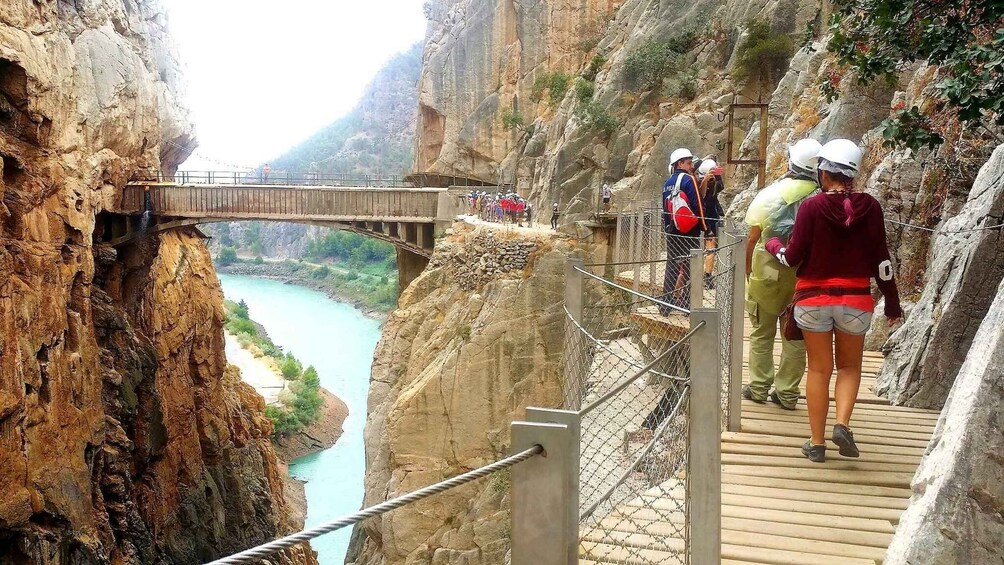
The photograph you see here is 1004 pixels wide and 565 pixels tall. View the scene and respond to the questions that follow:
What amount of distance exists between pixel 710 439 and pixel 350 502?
1175 inches

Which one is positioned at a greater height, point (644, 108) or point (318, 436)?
point (644, 108)

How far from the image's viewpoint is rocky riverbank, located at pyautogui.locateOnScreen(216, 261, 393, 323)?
65000 millimetres

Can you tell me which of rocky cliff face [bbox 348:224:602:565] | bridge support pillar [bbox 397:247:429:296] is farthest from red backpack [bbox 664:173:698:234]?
bridge support pillar [bbox 397:247:429:296]

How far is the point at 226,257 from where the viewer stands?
301 feet

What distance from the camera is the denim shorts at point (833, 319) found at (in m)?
4.33

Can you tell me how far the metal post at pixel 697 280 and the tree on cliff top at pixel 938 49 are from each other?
133cm

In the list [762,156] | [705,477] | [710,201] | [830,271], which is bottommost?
[705,477]

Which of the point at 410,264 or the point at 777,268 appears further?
the point at 410,264

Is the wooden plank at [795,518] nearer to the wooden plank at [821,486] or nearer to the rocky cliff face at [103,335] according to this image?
the wooden plank at [821,486]

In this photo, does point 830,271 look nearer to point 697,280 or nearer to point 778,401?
point 697,280

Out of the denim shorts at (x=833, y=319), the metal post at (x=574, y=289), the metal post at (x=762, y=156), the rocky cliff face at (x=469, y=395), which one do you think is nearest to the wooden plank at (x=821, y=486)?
the denim shorts at (x=833, y=319)

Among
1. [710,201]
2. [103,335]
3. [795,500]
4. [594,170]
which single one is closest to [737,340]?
[795,500]

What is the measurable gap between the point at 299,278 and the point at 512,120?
50356 mm

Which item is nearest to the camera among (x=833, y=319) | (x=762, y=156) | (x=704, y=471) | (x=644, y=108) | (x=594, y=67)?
(x=704, y=471)
